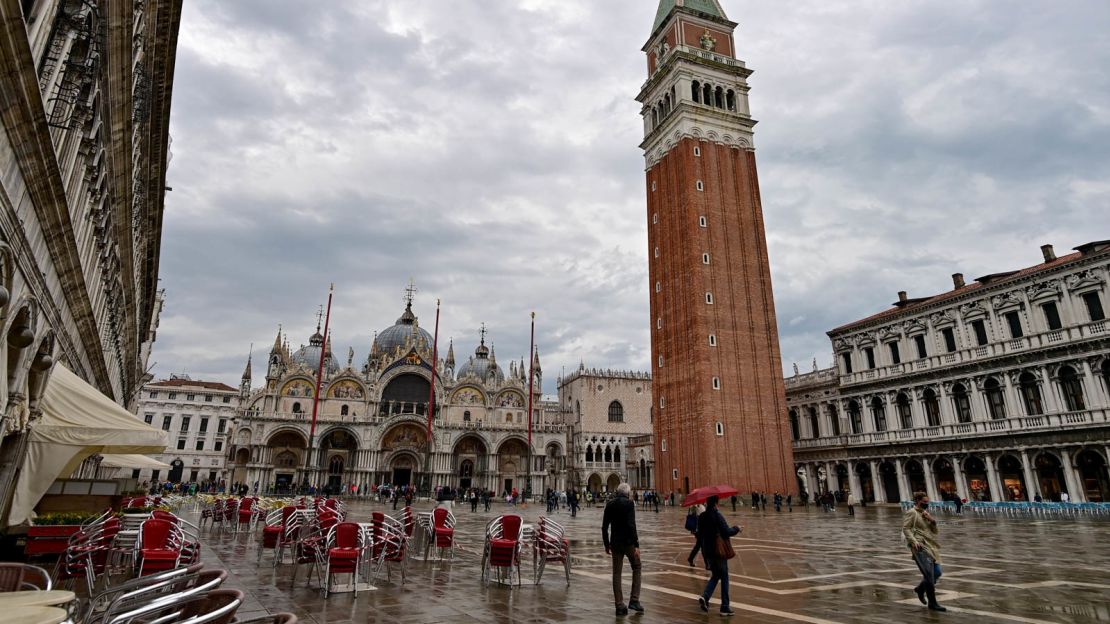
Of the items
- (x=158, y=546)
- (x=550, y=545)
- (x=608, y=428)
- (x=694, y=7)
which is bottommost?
(x=550, y=545)

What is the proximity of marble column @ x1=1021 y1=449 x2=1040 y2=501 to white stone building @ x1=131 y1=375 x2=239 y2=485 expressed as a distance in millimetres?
64957

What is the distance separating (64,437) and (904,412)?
38300 millimetres

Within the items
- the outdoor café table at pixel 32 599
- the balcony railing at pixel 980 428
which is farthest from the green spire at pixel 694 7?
the outdoor café table at pixel 32 599

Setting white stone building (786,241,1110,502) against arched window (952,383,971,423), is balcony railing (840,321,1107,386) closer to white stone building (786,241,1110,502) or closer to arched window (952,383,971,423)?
white stone building (786,241,1110,502)

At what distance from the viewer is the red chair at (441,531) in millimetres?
9961

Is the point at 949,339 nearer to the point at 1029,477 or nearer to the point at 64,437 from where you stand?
the point at 1029,477

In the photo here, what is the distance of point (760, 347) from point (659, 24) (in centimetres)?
2759

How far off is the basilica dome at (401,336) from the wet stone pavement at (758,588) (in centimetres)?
4342

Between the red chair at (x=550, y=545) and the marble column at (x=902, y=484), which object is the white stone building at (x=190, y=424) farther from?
the red chair at (x=550, y=545)

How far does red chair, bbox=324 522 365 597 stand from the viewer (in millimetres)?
7039

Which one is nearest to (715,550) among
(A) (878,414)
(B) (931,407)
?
(B) (931,407)

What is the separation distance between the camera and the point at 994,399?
1186 inches

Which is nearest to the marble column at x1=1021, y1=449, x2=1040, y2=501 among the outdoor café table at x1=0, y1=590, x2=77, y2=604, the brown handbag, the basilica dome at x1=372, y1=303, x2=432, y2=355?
the brown handbag

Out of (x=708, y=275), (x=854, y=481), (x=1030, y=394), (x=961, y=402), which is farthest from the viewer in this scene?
(x=708, y=275)
